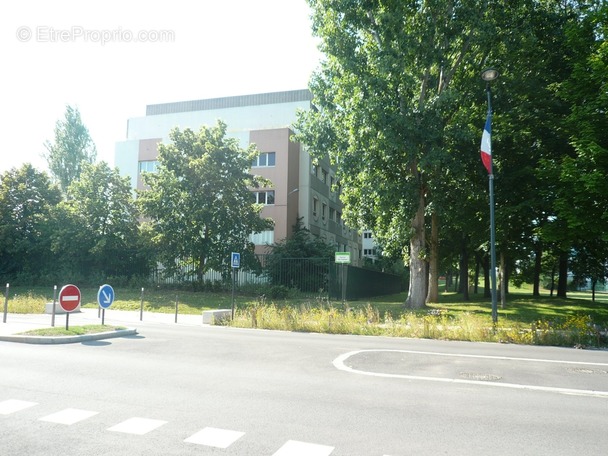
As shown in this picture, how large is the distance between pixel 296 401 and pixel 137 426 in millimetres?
2021

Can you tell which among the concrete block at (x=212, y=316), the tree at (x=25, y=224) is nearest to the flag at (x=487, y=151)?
the concrete block at (x=212, y=316)

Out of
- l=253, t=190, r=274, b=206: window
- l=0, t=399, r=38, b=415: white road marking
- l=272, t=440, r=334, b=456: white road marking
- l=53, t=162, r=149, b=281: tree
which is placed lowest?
l=0, t=399, r=38, b=415: white road marking

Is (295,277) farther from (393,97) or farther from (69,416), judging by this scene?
(69,416)

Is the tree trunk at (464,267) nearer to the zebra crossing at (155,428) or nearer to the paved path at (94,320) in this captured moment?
the paved path at (94,320)

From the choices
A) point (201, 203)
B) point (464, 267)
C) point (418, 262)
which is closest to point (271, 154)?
point (201, 203)

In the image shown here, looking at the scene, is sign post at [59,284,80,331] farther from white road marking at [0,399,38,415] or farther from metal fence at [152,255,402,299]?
metal fence at [152,255,402,299]

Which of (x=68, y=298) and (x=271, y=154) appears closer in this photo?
(x=68, y=298)

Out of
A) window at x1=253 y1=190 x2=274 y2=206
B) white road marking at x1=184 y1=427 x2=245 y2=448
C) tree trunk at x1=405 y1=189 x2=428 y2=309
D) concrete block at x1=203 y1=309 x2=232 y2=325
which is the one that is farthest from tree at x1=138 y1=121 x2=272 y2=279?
white road marking at x1=184 y1=427 x2=245 y2=448

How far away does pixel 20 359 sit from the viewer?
9023 mm

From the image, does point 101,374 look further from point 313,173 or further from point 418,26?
point 313,173

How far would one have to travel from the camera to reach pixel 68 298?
12.4m

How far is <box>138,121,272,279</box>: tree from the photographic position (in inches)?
1121

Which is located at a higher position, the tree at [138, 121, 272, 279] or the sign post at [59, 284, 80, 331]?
the tree at [138, 121, 272, 279]

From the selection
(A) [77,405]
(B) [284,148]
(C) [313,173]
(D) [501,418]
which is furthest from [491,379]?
(C) [313,173]
